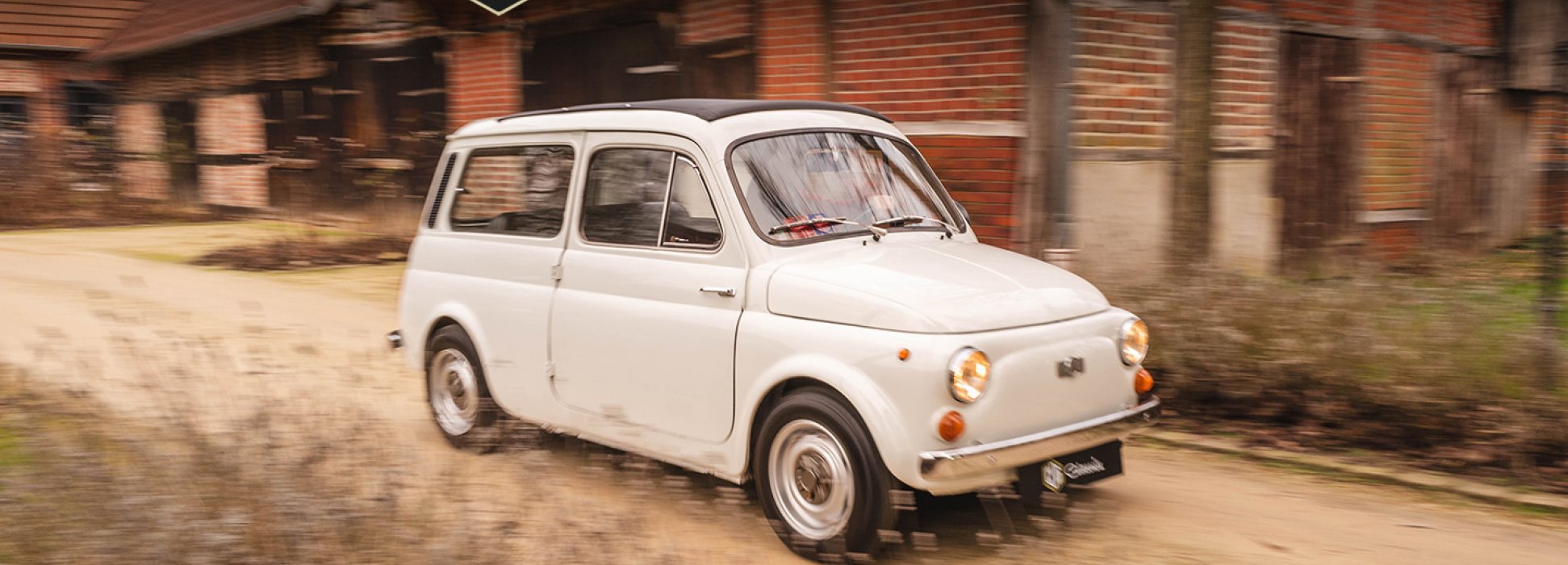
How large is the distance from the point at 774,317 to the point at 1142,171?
5.20 m

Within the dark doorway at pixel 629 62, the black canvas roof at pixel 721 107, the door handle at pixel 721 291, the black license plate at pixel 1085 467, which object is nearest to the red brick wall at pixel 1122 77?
the dark doorway at pixel 629 62

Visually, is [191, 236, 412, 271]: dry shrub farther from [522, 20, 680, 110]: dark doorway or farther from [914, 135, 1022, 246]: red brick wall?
[914, 135, 1022, 246]: red brick wall

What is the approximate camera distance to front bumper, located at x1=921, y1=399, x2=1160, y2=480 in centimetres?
405

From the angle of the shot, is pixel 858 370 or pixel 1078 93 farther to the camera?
pixel 1078 93

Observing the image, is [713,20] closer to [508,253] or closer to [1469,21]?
[508,253]

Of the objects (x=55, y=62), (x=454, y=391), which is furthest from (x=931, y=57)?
(x=55, y=62)

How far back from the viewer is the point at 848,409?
4270 millimetres

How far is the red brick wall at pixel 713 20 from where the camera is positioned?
35.2 ft

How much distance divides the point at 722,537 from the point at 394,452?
4.12 ft

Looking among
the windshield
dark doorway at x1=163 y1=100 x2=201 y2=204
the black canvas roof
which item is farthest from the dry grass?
dark doorway at x1=163 y1=100 x2=201 y2=204

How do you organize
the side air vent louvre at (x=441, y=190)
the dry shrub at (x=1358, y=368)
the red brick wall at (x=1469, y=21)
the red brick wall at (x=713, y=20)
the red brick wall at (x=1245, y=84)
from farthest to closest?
Result: the red brick wall at (x=1469, y=21) → the red brick wall at (x=713, y=20) → the red brick wall at (x=1245, y=84) → the side air vent louvre at (x=441, y=190) → the dry shrub at (x=1358, y=368)

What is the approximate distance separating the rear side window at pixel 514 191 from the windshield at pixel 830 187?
102 cm

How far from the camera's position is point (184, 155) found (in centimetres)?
2264

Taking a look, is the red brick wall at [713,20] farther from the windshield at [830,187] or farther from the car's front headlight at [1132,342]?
the car's front headlight at [1132,342]
